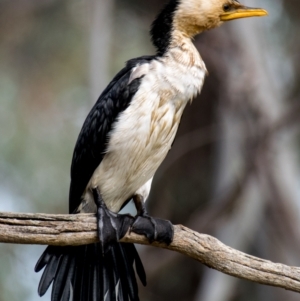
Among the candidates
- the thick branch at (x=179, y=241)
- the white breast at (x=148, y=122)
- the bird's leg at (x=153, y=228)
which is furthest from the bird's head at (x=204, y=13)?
the thick branch at (x=179, y=241)

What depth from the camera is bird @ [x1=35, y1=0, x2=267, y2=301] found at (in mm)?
4102

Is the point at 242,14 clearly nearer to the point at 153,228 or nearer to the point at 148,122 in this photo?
the point at 148,122

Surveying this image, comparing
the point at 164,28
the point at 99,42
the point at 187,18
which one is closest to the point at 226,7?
the point at 187,18

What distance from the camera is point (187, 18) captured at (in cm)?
446

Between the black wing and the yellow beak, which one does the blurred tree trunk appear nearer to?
the yellow beak

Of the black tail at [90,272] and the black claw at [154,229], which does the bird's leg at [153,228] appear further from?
the black tail at [90,272]

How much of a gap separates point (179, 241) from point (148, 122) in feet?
2.39

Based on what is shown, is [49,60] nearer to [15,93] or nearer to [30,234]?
[15,93]

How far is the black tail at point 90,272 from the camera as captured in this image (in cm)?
412

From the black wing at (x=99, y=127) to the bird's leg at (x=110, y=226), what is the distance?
0.95 feet

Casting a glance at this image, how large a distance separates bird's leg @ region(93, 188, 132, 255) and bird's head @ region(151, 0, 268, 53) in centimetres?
104

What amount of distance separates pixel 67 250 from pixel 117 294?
40 cm

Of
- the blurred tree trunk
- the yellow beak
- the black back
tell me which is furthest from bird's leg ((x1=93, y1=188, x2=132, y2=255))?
the blurred tree trunk

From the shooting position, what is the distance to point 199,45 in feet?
24.6
